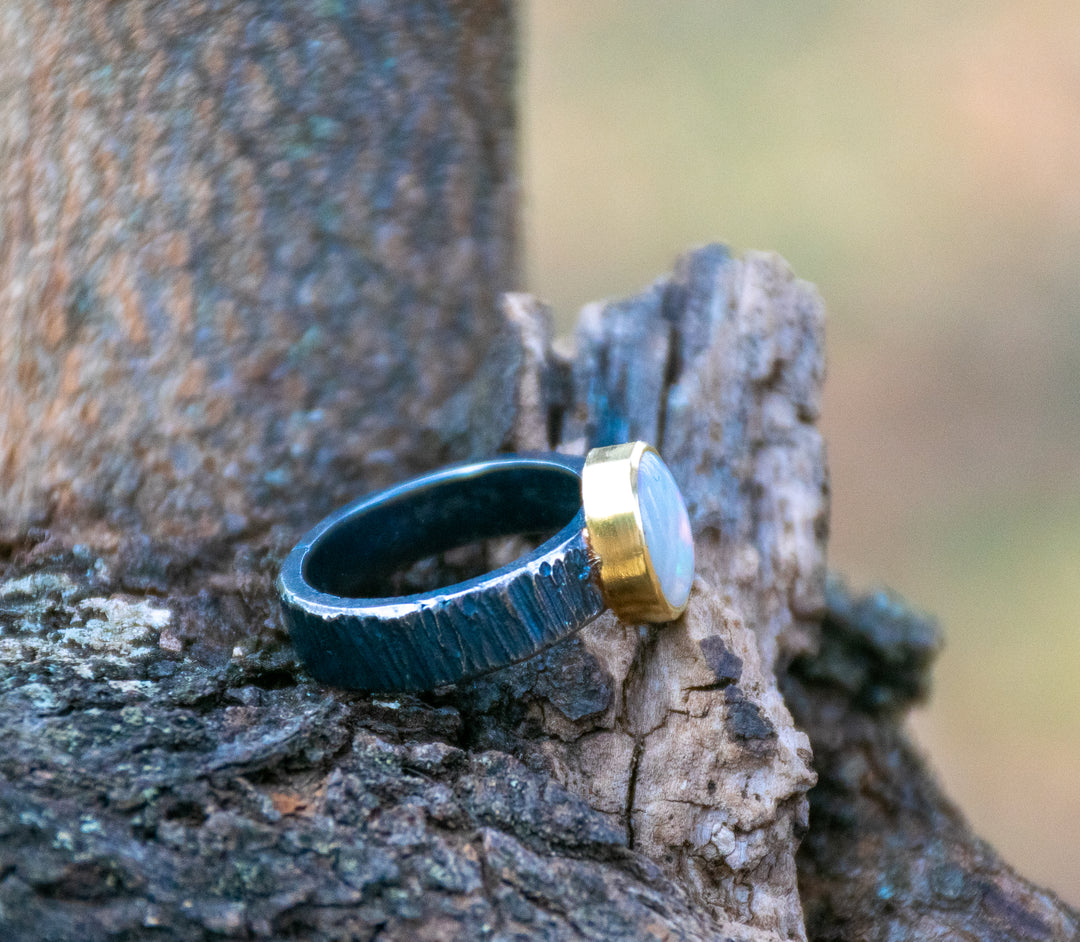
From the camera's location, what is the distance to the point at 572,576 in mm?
1658

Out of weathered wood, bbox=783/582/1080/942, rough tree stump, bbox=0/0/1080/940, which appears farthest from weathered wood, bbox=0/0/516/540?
weathered wood, bbox=783/582/1080/942

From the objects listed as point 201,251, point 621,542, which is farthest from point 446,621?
point 201,251

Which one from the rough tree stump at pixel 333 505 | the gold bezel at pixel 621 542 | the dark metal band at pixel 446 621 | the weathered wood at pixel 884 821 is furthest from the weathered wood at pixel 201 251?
the weathered wood at pixel 884 821

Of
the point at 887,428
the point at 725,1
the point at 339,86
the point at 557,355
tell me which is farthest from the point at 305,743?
the point at 725,1

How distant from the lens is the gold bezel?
5.37 ft

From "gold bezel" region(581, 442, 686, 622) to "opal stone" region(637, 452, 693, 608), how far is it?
0.02m

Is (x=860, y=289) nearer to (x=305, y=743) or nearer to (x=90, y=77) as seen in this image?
(x=90, y=77)

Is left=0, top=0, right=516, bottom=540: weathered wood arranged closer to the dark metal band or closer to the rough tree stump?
the rough tree stump

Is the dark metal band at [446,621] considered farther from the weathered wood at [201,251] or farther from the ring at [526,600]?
the weathered wood at [201,251]

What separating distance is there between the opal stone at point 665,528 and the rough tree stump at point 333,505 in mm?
89

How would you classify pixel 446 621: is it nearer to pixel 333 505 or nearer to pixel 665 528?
pixel 665 528

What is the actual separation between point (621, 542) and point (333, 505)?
77 centimetres

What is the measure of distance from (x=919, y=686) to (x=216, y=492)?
62.3 inches

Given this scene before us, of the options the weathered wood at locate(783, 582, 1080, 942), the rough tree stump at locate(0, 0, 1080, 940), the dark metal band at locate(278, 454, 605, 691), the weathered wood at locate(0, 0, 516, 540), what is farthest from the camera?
the weathered wood at locate(0, 0, 516, 540)
